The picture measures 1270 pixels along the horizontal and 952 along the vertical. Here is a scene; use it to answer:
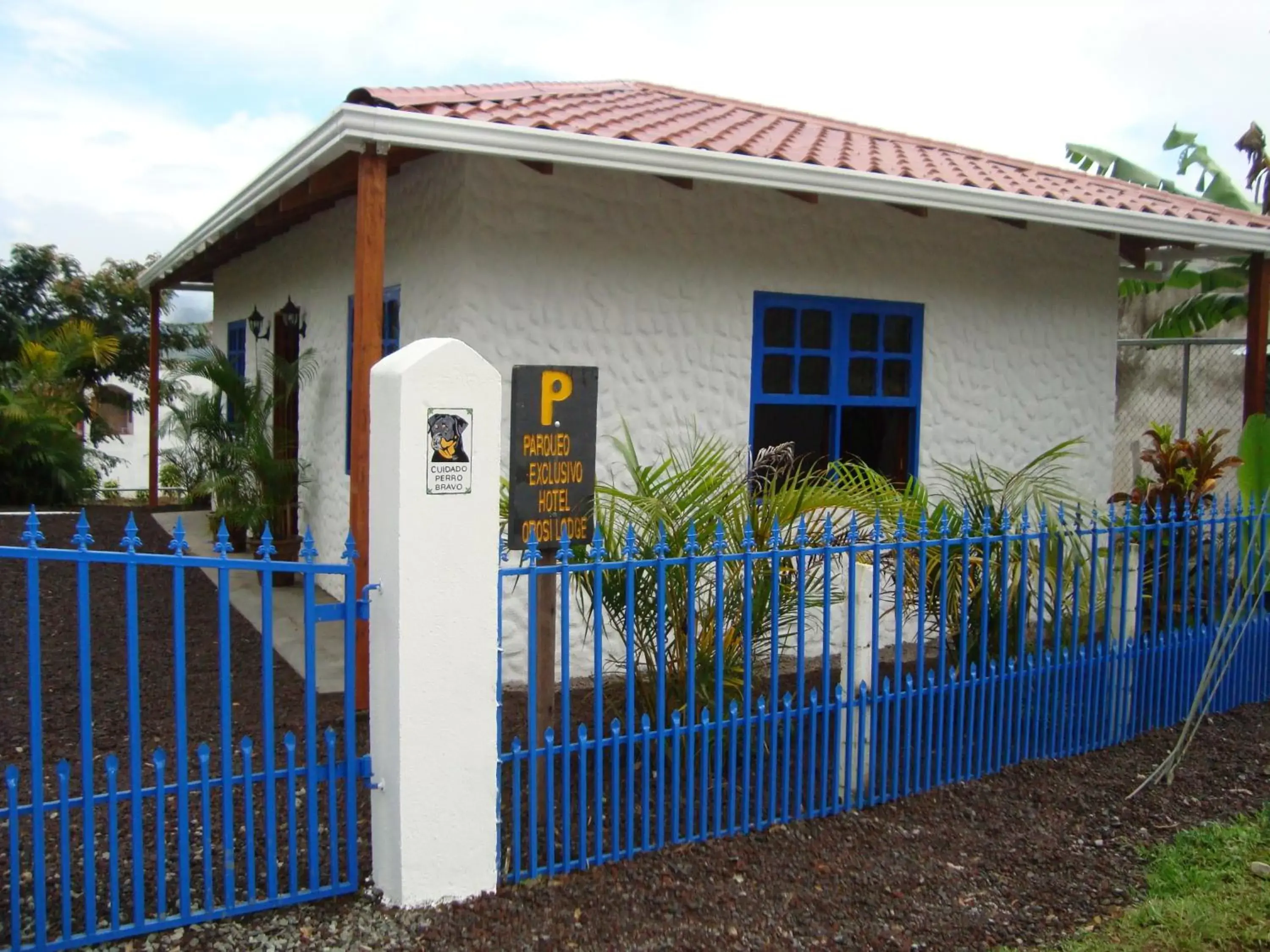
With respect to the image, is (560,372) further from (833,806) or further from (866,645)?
(833,806)

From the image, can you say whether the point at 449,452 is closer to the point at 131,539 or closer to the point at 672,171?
the point at 131,539

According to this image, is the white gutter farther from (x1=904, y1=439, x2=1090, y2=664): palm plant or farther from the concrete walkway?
the concrete walkway

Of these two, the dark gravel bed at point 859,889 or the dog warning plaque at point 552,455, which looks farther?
the dog warning plaque at point 552,455

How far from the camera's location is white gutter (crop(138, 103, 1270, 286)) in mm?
4984

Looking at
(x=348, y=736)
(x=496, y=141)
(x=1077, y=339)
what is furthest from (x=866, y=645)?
(x=1077, y=339)

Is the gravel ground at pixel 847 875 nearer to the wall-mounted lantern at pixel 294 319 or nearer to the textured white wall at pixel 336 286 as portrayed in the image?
the textured white wall at pixel 336 286

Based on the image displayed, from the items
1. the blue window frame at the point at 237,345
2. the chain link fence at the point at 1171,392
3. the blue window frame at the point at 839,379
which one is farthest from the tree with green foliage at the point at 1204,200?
the blue window frame at the point at 237,345

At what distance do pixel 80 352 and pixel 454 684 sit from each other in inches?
522

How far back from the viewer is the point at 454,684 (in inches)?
140

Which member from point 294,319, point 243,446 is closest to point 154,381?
point 294,319

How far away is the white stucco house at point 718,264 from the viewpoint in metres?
5.74

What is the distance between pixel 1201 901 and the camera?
3.88 metres

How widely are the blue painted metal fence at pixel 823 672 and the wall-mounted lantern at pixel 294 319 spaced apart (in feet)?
13.2

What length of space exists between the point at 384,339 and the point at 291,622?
2004 millimetres
